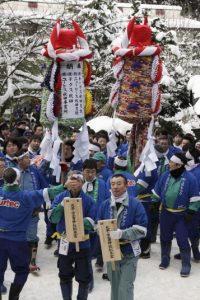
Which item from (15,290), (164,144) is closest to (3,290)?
(15,290)

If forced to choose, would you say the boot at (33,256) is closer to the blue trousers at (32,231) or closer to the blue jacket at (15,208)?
the blue trousers at (32,231)

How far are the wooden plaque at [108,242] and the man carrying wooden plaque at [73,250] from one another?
37 cm

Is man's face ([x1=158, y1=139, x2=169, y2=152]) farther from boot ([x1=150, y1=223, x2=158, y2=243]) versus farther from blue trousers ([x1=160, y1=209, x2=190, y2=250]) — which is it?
blue trousers ([x1=160, y1=209, x2=190, y2=250])

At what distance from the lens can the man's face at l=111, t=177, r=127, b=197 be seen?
527 centimetres

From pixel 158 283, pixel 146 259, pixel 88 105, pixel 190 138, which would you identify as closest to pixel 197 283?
pixel 158 283

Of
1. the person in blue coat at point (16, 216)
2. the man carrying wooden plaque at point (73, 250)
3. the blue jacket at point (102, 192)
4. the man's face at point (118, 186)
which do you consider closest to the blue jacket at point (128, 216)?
the man's face at point (118, 186)

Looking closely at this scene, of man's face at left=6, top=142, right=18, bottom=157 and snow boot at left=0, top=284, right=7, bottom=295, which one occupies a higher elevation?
man's face at left=6, top=142, right=18, bottom=157

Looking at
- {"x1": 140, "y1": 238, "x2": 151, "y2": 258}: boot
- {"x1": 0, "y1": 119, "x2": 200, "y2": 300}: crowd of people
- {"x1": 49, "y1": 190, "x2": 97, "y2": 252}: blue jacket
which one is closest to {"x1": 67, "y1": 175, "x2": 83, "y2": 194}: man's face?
{"x1": 0, "y1": 119, "x2": 200, "y2": 300}: crowd of people

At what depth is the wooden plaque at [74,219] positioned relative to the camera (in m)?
5.22

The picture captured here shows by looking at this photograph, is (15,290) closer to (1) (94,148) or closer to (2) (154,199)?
(2) (154,199)

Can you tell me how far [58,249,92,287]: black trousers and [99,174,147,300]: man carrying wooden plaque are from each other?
0.30 metres

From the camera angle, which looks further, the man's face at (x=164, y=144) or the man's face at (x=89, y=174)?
the man's face at (x=164, y=144)

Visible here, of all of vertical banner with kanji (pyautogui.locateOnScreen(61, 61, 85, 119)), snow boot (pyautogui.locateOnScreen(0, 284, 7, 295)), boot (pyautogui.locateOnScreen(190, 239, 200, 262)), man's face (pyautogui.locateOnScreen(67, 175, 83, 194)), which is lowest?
boot (pyautogui.locateOnScreen(190, 239, 200, 262))

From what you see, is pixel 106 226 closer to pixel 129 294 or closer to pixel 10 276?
pixel 129 294
